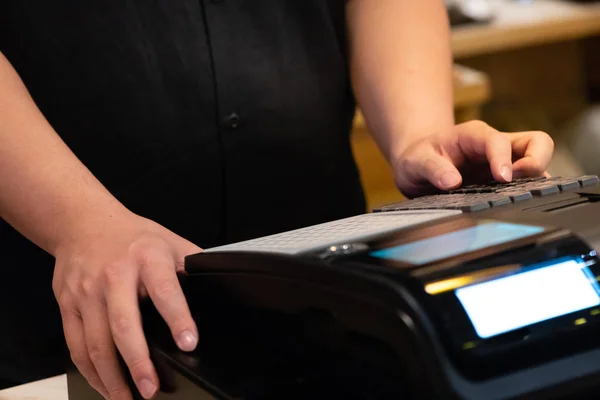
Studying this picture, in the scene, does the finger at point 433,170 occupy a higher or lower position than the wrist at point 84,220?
higher

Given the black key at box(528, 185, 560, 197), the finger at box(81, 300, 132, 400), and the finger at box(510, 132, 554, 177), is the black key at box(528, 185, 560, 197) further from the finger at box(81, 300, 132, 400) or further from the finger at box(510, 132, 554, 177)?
the finger at box(81, 300, 132, 400)

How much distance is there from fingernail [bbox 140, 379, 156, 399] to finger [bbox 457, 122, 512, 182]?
0.29m

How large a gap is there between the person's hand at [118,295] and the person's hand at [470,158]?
0.21m

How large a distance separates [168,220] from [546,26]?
1226mm

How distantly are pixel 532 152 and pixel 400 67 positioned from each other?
0.23 meters

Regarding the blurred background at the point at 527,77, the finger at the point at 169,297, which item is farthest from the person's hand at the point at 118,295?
the blurred background at the point at 527,77

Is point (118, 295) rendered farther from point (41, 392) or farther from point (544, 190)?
point (544, 190)

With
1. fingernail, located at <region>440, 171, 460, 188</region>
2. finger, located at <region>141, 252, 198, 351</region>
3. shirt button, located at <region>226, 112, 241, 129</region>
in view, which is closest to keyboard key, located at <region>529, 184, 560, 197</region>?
fingernail, located at <region>440, 171, 460, 188</region>

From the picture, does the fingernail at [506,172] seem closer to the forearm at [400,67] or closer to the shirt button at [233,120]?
the forearm at [400,67]

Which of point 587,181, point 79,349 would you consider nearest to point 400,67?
point 587,181

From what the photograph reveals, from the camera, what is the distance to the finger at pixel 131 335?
1.75ft

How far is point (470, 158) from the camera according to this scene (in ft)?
2.41

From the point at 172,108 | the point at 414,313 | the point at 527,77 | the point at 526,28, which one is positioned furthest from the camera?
the point at 527,77

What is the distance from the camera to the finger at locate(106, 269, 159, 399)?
53 cm
